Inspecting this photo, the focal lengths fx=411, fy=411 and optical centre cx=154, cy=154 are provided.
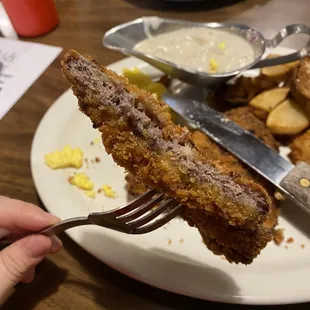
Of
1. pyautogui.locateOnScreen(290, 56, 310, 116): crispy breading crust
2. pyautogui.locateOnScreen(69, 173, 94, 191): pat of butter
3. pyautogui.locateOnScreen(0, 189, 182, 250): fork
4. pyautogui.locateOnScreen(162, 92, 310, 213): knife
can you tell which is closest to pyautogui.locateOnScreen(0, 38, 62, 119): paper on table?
pyautogui.locateOnScreen(69, 173, 94, 191): pat of butter

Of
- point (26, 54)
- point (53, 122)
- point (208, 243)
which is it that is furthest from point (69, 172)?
point (26, 54)

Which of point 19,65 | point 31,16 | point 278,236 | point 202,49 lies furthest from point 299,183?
point 31,16

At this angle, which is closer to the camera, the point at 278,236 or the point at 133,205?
the point at 133,205

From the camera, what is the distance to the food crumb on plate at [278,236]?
1.08 metres

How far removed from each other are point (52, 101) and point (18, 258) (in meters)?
0.91

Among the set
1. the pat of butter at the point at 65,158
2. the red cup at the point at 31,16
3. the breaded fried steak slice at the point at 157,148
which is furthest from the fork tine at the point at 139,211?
the red cup at the point at 31,16

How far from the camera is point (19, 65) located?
6.13 feet

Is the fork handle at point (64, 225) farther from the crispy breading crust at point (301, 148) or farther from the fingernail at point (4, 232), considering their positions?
the crispy breading crust at point (301, 148)

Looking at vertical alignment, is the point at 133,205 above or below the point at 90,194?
above

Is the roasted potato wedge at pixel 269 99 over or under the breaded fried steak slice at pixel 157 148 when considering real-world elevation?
under

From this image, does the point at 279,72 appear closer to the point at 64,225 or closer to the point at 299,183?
the point at 299,183

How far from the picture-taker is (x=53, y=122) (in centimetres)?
140

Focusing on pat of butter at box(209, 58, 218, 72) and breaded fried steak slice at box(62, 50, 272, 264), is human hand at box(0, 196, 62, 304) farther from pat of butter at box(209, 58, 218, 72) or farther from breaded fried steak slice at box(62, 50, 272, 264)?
pat of butter at box(209, 58, 218, 72)

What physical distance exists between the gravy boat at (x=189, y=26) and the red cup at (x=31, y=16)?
0.60 meters
